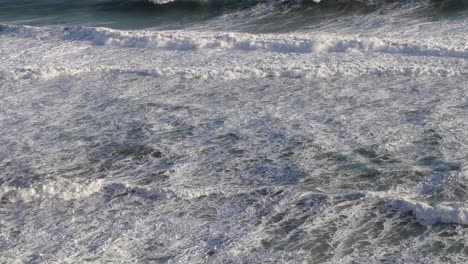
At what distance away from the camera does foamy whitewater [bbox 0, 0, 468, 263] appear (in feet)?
20.9

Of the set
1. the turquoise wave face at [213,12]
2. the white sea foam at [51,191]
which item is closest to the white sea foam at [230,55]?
the turquoise wave face at [213,12]

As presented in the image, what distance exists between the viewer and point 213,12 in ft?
51.8

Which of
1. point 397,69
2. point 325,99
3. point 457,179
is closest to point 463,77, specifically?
point 397,69

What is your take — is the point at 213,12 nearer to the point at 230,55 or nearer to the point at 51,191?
the point at 230,55

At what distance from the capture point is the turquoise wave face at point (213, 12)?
14.1m

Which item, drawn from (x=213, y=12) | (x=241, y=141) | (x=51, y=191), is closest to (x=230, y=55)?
(x=241, y=141)

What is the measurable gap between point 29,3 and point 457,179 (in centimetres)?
1349

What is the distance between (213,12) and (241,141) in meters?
7.84

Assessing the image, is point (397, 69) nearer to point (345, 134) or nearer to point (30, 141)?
point (345, 134)

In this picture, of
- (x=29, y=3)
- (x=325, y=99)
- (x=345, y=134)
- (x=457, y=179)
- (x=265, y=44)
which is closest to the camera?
(x=457, y=179)

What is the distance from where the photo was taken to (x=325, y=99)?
31.6 ft

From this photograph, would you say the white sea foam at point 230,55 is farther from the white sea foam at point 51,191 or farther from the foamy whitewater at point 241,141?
the white sea foam at point 51,191

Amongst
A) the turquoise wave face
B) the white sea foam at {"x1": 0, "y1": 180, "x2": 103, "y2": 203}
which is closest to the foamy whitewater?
the white sea foam at {"x1": 0, "y1": 180, "x2": 103, "y2": 203}

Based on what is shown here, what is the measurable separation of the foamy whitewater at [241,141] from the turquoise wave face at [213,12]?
16 centimetres
